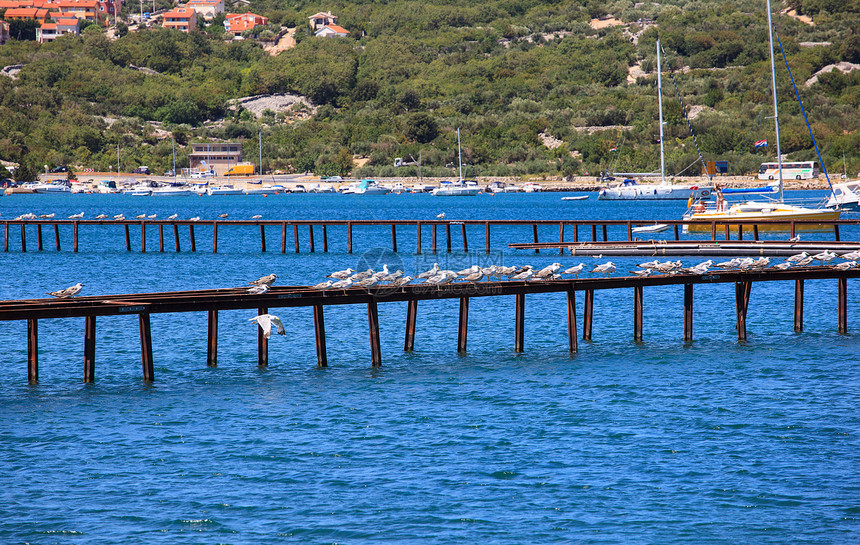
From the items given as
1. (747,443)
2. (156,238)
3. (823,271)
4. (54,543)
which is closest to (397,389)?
(747,443)

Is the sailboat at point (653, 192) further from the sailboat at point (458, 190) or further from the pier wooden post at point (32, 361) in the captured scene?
the pier wooden post at point (32, 361)

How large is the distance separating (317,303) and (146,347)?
4.15 meters

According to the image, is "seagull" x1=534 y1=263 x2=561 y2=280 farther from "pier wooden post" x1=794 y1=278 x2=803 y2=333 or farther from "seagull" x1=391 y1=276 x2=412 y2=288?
"pier wooden post" x1=794 y1=278 x2=803 y2=333

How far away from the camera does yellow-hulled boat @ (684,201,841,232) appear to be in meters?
58.2

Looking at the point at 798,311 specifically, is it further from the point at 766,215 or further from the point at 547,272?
the point at 766,215

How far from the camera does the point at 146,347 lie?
2362 cm

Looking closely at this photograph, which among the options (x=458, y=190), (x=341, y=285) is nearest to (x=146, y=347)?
(x=341, y=285)

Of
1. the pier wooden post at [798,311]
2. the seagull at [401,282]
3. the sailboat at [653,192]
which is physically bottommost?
the pier wooden post at [798,311]

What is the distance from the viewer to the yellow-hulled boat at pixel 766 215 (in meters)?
58.2

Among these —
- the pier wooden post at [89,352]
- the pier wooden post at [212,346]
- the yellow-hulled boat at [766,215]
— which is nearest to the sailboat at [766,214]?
the yellow-hulled boat at [766,215]

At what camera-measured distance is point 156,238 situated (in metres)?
82.8

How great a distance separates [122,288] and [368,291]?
22.0 meters

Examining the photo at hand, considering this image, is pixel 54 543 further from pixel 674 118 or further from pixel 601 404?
pixel 674 118

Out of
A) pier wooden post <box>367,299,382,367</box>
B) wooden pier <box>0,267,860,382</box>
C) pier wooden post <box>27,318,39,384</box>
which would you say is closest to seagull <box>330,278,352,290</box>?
wooden pier <box>0,267,860,382</box>
